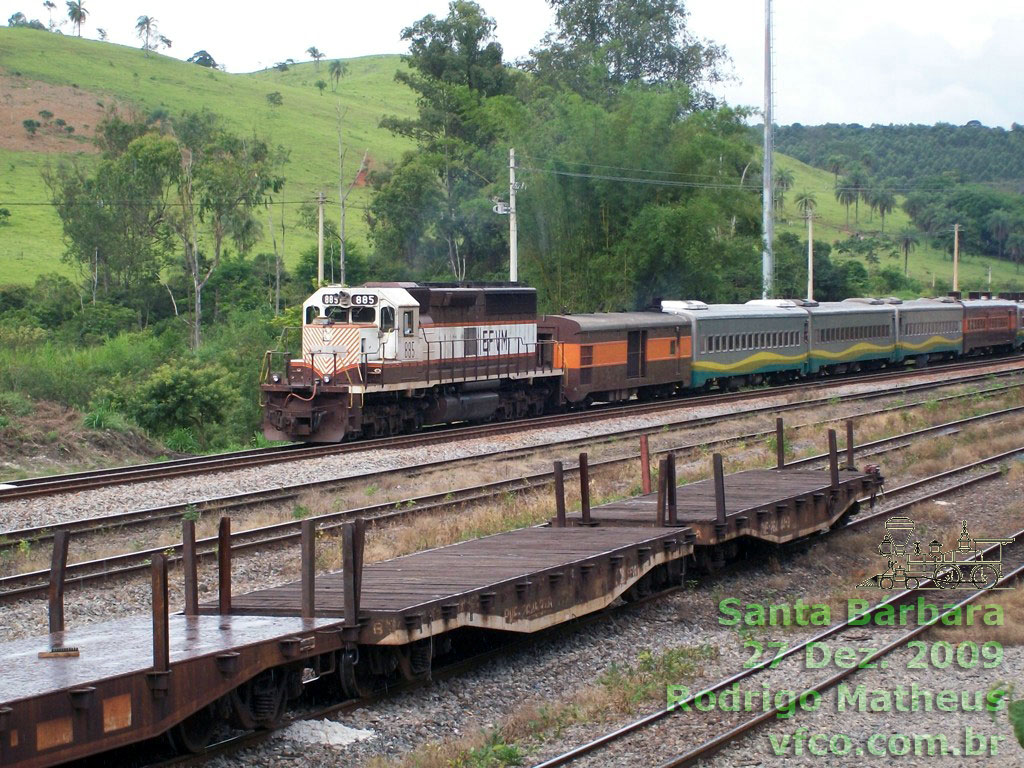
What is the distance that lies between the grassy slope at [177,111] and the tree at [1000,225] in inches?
2268

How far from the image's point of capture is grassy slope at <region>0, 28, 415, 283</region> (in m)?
75.8

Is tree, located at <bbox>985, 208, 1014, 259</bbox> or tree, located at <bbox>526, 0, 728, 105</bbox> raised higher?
tree, located at <bbox>526, 0, 728, 105</bbox>

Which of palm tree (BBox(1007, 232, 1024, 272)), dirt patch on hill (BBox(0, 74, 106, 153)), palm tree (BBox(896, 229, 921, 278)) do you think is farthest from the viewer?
palm tree (BBox(1007, 232, 1024, 272))

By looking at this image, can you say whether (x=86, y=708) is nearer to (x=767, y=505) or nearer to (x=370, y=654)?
(x=370, y=654)

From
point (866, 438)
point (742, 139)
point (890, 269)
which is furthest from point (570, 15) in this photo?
point (866, 438)

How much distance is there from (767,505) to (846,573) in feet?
5.39

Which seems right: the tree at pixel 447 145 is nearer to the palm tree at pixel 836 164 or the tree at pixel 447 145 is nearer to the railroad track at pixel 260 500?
the railroad track at pixel 260 500

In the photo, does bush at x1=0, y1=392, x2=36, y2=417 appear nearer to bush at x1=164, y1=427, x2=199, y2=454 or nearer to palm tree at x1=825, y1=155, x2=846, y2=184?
bush at x1=164, y1=427, x2=199, y2=454

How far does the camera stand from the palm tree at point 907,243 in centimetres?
10738

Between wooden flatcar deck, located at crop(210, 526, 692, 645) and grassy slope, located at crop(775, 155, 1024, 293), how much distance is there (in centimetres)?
9061

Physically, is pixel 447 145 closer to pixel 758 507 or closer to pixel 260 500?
pixel 260 500

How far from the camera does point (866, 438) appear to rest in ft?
85.0

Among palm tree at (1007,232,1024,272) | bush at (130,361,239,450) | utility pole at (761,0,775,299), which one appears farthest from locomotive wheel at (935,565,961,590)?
palm tree at (1007,232,1024,272)

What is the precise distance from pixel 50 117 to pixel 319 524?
89198mm
